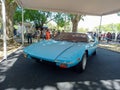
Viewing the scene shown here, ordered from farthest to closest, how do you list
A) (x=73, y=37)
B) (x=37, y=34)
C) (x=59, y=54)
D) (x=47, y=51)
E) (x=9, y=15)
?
(x=37, y=34) < (x=9, y=15) < (x=73, y=37) < (x=47, y=51) < (x=59, y=54)

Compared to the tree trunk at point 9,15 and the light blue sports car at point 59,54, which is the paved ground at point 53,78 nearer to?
the light blue sports car at point 59,54

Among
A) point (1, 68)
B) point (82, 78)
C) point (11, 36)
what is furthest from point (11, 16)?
point (82, 78)

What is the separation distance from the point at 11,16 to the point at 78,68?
8.76m

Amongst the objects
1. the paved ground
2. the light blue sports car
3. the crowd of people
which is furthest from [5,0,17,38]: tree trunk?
the light blue sports car

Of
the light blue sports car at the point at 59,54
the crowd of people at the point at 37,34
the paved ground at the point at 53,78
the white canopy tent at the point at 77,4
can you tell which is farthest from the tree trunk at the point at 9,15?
the light blue sports car at the point at 59,54

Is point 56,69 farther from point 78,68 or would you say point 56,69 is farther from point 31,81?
point 31,81

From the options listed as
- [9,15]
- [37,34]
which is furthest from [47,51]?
[37,34]

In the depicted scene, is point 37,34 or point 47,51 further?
point 37,34

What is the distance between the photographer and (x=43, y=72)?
4.90m

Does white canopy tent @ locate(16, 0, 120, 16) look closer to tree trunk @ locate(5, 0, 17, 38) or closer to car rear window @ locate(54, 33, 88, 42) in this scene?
tree trunk @ locate(5, 0, 17, 38)

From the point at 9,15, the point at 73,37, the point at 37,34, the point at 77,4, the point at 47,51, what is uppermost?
the point at 77,4

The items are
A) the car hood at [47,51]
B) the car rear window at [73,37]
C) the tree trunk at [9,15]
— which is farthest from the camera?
the tree trunk at [9,15]

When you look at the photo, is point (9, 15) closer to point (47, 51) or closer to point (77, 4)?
point (77, 4)

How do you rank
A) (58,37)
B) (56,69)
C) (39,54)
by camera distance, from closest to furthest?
(39,54) < (56,69) < (58,37)
